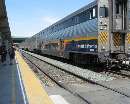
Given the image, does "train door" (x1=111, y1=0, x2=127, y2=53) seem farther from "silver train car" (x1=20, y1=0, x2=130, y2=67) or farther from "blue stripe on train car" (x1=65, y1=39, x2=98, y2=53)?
"blue stripe on train car" (x1=65, y1=39, x2=98, y2=53)

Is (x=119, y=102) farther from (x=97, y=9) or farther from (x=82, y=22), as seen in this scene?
(x=82, y=22)

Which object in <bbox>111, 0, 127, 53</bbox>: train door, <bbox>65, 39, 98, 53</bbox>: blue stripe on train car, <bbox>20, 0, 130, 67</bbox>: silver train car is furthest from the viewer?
<bbox>65, 39, 98, 53</bbox>: blue stripe on train car

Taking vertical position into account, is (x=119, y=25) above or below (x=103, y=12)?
below

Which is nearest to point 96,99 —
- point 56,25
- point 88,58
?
point 88,58

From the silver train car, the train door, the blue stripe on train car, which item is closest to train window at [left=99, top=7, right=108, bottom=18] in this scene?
the silver train car

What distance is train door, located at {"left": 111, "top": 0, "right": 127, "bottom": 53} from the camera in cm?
1819

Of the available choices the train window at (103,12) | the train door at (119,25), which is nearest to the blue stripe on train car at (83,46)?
the train door at (119,25)

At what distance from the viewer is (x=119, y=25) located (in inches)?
724

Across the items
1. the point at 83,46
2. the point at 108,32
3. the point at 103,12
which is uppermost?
the point at 103,12

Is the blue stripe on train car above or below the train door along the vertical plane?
below

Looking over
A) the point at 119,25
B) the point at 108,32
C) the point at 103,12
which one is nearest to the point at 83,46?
the point at 108,32

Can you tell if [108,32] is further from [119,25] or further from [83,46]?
[83,46]

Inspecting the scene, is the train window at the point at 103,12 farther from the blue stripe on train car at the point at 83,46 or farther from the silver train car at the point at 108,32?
the blue stripe on train car at the point at 83,46

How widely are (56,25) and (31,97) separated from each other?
2182 cm
